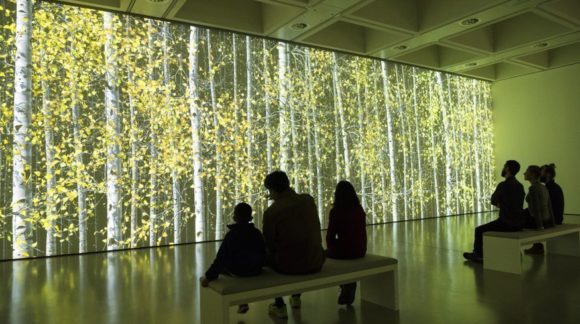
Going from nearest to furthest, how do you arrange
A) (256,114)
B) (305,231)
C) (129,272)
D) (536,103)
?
(305,231), (129,272), (256,114), (536,103)

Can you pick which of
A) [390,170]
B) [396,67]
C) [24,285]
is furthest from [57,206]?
[396,67]

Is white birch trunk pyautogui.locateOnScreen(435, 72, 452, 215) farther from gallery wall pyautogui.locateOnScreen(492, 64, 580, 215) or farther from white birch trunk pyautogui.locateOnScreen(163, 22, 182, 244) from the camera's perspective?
white birch trunk pyautogui.locateOnScreen(163, 22, 182, 244)

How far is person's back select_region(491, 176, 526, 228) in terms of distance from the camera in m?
5.27

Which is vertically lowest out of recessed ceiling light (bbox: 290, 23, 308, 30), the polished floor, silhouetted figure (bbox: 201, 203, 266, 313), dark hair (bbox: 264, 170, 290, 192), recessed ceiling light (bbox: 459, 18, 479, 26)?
the polished floor

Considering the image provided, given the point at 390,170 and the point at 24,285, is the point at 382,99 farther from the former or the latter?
the point at 24,285

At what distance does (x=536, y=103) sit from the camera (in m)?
11.5

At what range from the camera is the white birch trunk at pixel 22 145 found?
231 inches

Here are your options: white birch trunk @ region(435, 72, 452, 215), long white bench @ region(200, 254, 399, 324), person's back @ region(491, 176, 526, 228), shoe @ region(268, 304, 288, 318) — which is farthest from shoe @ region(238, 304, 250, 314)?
white birch trunk @ region(435, 72, 452, 215)

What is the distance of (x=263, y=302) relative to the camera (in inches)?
154

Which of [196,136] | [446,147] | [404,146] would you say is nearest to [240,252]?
[196,136]

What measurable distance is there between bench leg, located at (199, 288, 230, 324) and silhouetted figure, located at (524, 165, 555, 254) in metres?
4.56

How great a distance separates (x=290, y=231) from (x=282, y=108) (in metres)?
5.35

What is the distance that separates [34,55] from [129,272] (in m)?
3.41

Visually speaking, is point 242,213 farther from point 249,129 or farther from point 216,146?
point 249,129
